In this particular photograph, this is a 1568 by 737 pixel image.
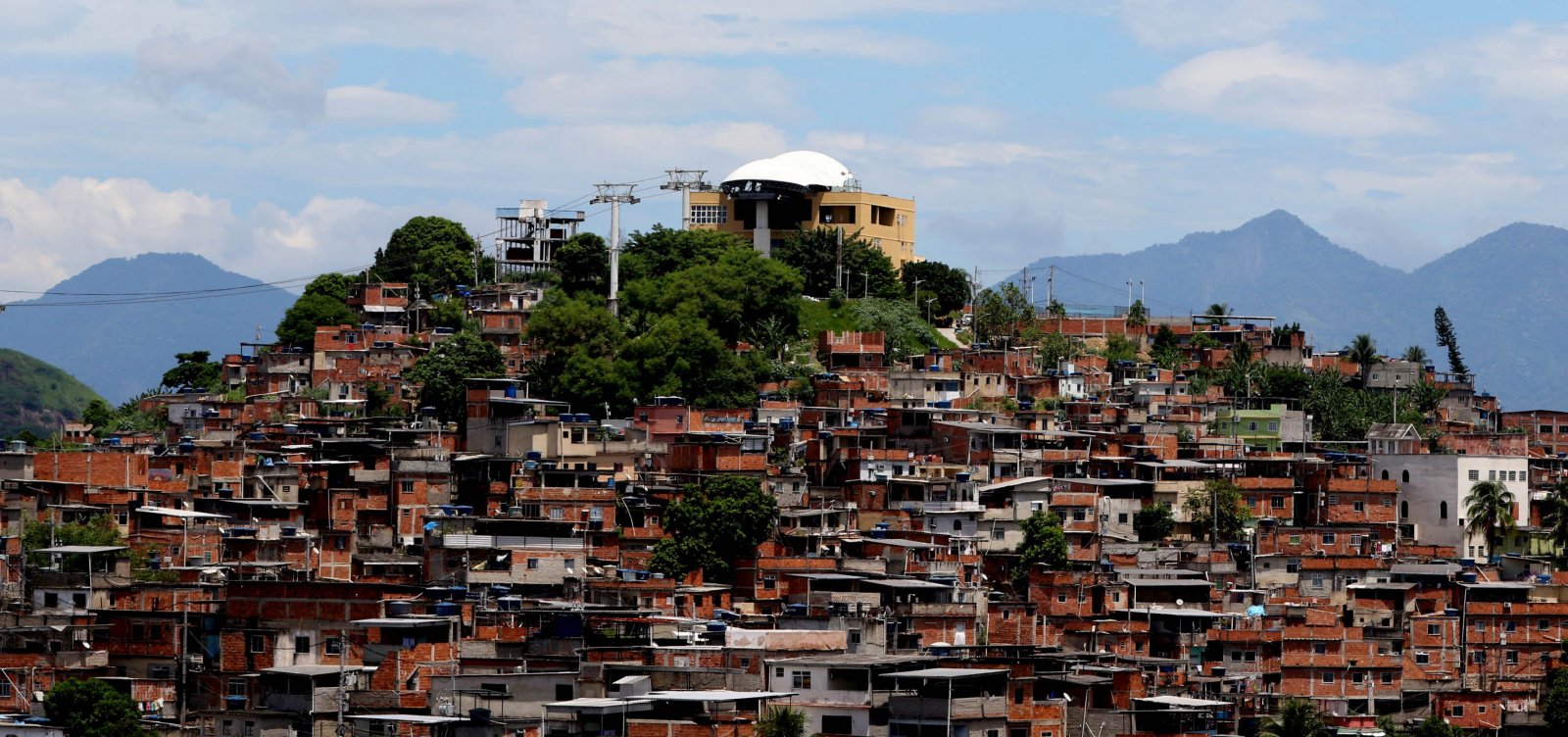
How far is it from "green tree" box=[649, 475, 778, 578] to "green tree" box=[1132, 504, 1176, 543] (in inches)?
453

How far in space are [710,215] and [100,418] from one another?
23.0 m

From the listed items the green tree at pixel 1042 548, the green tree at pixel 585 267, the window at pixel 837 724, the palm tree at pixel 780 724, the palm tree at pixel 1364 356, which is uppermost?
the green tree at pixel 585 267

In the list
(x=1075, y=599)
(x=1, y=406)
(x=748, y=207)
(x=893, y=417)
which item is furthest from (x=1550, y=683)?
(x=1, y=406)

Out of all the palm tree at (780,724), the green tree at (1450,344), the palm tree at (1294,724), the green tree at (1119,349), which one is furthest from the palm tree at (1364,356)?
the palm tree at (780,724)

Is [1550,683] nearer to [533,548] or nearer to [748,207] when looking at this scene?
[533,548]

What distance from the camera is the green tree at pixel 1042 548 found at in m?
55.9

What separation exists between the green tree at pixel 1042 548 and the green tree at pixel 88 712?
21951 millimetres

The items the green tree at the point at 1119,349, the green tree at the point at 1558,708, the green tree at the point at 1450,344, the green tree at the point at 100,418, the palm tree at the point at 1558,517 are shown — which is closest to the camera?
the green tree at the point at 1558,708

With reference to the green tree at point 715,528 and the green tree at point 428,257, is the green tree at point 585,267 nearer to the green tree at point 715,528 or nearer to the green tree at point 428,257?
the green tree at point 428,257

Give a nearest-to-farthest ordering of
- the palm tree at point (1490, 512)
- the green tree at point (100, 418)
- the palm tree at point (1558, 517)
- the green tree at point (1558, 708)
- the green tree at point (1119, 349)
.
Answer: the green tree at point (1558, 708) → the palm tree at point (1558, 517) → the palm tree at point (1490, 512) → the green tree at point (100, 418) → the green tree at point (1119, 349)

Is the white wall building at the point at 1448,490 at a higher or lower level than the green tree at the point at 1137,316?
lower

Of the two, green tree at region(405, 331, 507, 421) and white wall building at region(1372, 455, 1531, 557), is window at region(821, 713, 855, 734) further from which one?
white wall building at region(1372, 455, 1531, 557)

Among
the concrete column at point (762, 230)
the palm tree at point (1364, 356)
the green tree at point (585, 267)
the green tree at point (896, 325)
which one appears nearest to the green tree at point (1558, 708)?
the green tree at point (896, 325)

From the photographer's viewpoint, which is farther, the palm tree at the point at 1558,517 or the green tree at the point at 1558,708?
the palm tree at the point at 1558,517
